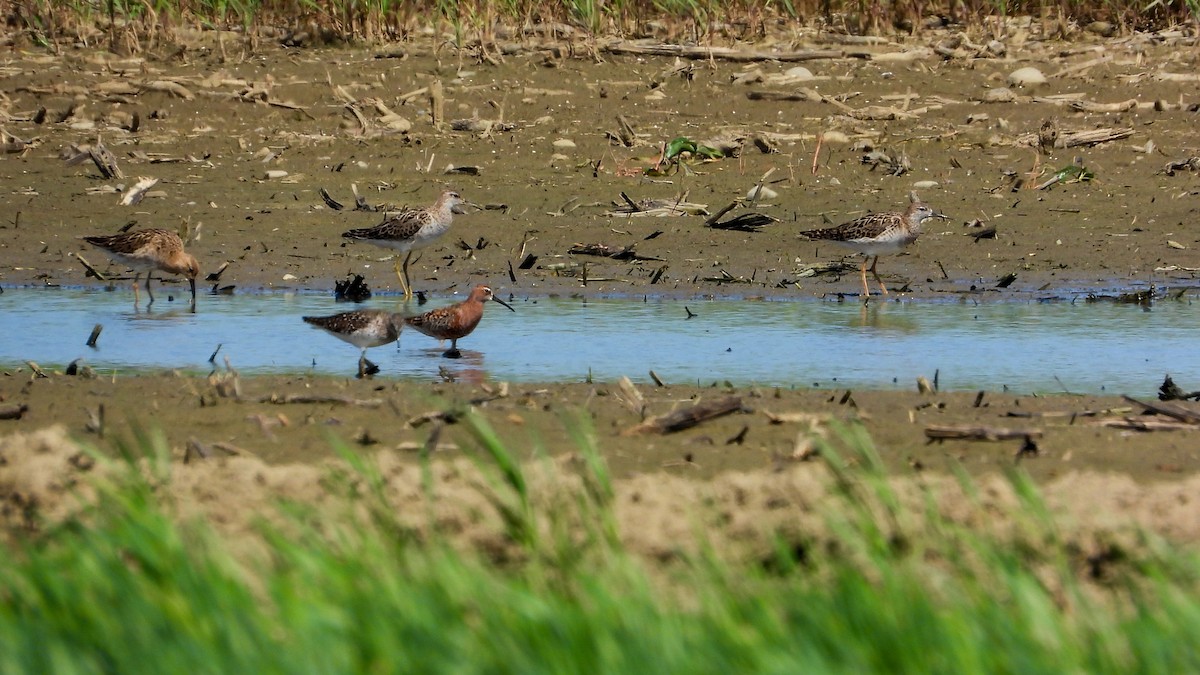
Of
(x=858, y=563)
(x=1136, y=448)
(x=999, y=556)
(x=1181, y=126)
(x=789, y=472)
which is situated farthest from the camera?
(x=1181, y=126)

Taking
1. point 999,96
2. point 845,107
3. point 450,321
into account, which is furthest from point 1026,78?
point 450,321

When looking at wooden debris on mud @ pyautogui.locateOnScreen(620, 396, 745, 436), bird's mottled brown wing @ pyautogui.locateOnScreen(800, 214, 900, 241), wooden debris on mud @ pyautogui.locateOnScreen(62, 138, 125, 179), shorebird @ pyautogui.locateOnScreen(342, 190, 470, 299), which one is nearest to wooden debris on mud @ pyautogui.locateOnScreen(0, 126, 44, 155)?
wooden debris on mud @ pyautogui.locateOnScreen(62, 138, 125, 179)

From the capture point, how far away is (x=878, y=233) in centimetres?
1391

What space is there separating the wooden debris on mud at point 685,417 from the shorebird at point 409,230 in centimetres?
651

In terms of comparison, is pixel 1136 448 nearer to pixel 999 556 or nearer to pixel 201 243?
pixel 999 556

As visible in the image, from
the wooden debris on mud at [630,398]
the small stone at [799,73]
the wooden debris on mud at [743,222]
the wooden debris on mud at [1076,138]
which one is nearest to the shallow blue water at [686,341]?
the wooden debris on mud at [630,398]

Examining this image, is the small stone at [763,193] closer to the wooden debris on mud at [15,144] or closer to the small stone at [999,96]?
the small stone at [999,96]

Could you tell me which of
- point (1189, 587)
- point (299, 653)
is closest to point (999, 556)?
point (1189, 587)

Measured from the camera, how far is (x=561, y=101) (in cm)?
1780

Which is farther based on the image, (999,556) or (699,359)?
(699,359)

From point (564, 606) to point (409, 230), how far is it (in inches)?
379

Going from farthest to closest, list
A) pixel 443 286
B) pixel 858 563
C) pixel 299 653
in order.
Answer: pixel 443 286, pixel 858 563, pixel 299 653

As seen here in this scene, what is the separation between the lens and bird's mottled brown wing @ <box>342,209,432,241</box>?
556 inches

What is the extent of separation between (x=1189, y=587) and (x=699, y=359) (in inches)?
232
